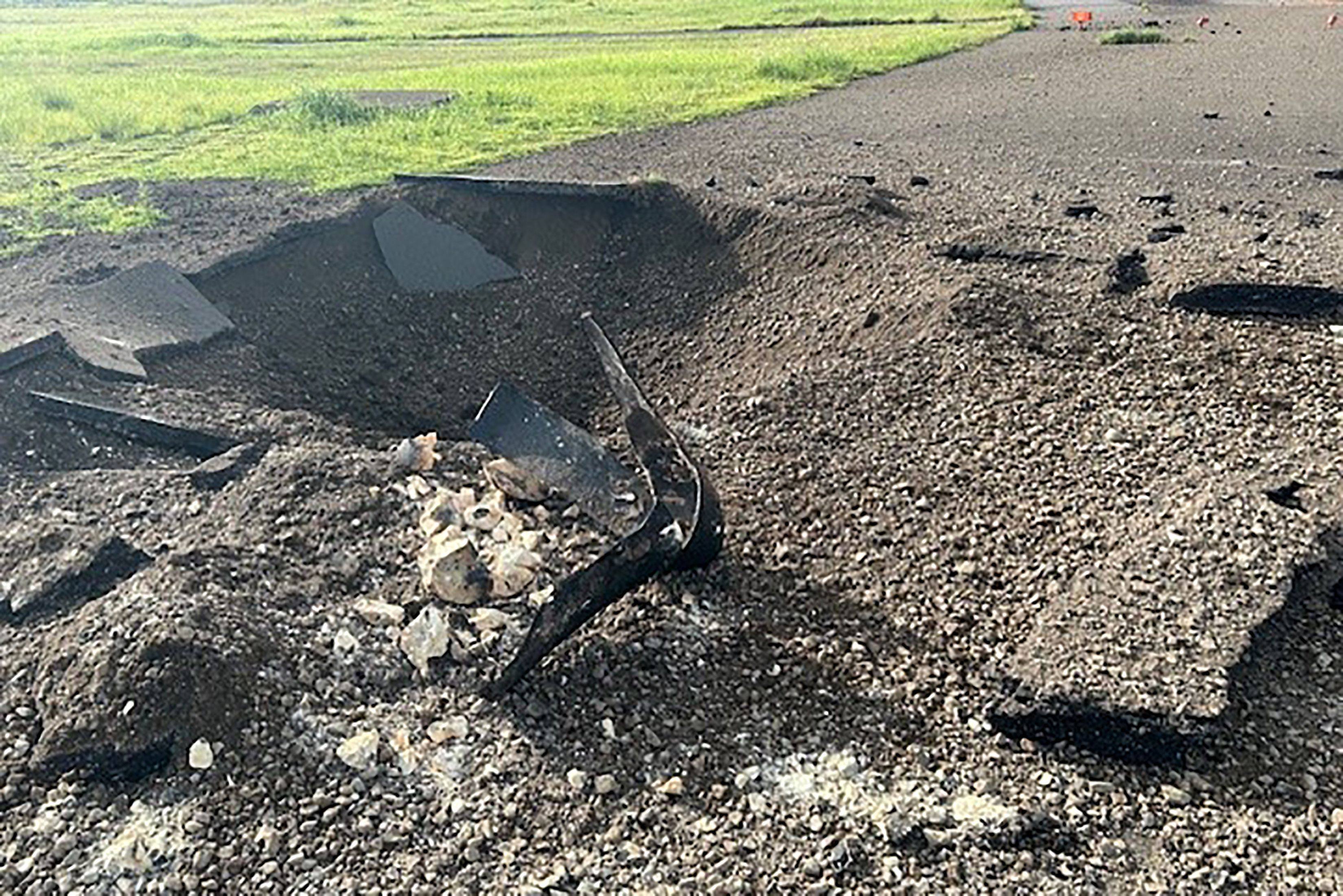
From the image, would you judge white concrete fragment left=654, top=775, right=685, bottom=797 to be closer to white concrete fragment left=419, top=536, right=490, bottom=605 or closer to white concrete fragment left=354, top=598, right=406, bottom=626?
white concrete fragment left=419, top=536, right=490, bottom=605

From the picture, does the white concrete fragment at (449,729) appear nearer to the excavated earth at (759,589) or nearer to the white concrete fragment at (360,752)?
the excavated earth at (759,589)

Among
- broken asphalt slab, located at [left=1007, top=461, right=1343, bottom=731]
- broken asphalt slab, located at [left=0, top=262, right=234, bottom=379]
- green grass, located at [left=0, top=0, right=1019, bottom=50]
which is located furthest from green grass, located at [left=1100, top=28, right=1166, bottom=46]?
broken asphalt slab, located at [left=0, top=262, right=234, bottom=379]

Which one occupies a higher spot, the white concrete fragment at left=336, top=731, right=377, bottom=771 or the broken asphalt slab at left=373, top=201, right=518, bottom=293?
the broken asphalt slab at left=373, top=201, right=518, bottom=293

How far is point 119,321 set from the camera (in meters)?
7.37

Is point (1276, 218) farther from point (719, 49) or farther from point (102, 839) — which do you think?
point (719, 49)

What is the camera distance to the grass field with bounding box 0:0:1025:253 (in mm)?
11961

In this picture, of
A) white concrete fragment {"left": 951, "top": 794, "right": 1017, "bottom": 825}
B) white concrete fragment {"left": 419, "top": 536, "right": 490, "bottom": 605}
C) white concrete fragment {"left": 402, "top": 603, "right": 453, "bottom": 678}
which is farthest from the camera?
white concrete fragment {"left": 419, "top": 536, "right": 490, "bottom": 605}

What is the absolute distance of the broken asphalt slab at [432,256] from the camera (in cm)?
891

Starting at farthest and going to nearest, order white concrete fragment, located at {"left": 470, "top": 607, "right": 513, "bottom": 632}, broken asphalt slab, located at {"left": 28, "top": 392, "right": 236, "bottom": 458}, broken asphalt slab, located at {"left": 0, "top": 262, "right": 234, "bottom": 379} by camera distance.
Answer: broken asphalt slab, located at {"left": 0, "top": 262, "right": 234, "bottom": 379}, broken asphalt slab, located at {"left": 28, "top": 392, "right": 236, "bottom": 458}, white concrete fragment, located at {"left": 470, "top": 607, "right": 513, "bottom": 632}

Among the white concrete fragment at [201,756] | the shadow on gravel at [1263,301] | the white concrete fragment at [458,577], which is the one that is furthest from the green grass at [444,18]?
the white concrete fragment at [201,756]

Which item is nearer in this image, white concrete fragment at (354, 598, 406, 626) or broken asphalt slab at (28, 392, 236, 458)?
white concrete fragment at (354, 598, 406, 626)

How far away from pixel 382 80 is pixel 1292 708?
17815 mm

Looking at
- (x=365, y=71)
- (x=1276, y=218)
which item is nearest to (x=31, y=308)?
(x=1276, y=218)

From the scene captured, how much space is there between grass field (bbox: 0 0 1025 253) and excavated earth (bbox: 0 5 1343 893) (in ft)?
13.1
